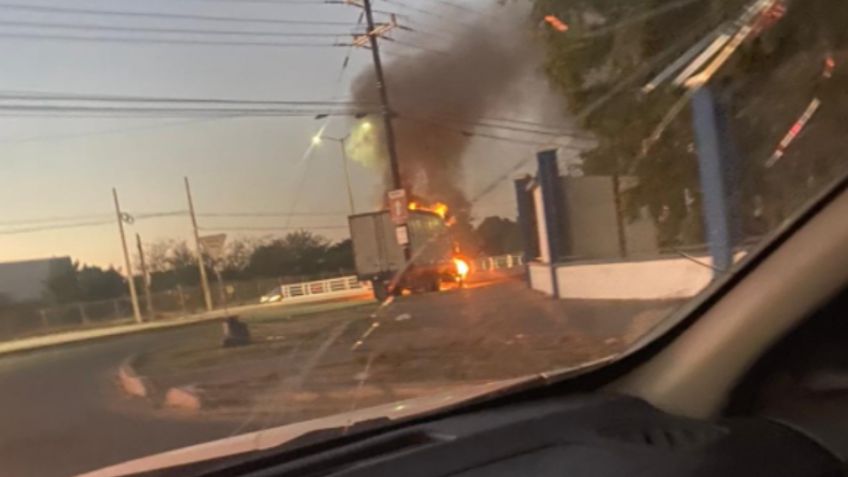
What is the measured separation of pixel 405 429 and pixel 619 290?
5.44ft

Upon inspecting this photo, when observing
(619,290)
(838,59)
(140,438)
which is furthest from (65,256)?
(838,59)

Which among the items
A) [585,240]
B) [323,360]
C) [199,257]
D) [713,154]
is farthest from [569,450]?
[713,154]

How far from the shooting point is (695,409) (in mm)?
3117

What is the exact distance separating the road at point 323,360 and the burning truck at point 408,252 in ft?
0.27

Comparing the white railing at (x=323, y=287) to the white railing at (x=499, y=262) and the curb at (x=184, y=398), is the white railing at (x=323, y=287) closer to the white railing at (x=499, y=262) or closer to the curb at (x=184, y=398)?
the curb at (x=184, y=398)

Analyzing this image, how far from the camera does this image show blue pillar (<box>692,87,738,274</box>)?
4.45m

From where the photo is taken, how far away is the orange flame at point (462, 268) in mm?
4293

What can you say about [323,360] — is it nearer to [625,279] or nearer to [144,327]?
[144,327]

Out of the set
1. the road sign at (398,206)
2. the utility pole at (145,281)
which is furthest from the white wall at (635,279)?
the utility pole at (145,281)

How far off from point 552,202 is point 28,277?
2.16 meters

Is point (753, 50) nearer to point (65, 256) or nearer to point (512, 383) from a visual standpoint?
point (512, 383)

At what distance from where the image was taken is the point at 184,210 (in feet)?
11.2

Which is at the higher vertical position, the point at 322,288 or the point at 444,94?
the point at 444,94

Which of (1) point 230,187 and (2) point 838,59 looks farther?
(2) point 838,59
